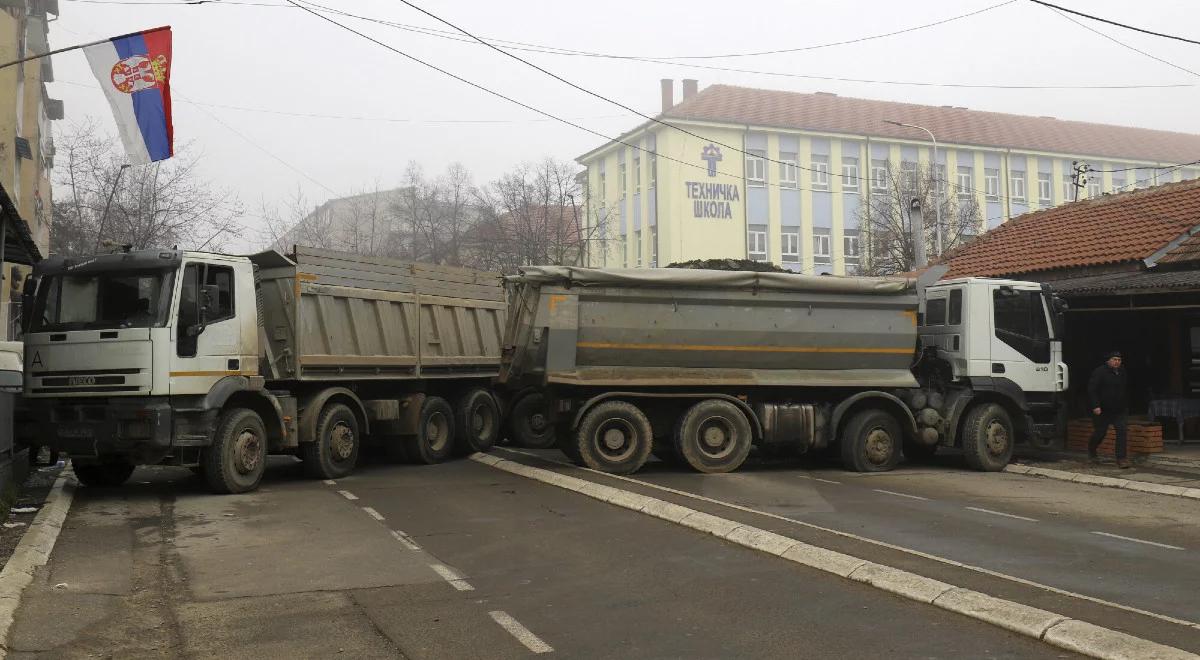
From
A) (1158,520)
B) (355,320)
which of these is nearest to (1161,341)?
(1158,520)

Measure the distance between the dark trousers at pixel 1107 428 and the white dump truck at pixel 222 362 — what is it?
392 inches

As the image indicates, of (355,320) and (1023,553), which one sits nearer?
(1023,553)

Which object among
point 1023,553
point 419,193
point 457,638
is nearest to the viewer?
point 457,638

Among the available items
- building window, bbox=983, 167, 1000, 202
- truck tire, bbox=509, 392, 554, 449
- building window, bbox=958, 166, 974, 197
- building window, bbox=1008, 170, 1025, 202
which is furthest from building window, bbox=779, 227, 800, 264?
truck tire, bbox=509, 392, 554, 449

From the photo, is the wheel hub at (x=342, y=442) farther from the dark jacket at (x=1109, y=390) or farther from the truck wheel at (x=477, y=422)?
the dark jacket at (x=1109, y=390)

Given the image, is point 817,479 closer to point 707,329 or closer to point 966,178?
point 707,329

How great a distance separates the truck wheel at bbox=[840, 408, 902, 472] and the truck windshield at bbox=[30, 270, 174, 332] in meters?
8.86

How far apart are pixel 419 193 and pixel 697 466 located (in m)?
44.5

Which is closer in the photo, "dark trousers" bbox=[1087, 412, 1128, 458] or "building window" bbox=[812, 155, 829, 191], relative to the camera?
"dark trousers" bbox=[1087, 412, 1128, 458]

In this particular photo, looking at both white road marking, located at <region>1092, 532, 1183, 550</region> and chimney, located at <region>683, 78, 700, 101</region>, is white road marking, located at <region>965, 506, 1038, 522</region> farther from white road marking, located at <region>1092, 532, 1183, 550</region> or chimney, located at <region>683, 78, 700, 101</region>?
chimney, located at <region>683, 78, 700, 101</region>

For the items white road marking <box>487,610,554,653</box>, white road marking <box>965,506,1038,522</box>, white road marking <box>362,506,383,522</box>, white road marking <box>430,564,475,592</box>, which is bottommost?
white road marking <box>965,506,1038,522</box>

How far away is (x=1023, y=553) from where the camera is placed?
784cm

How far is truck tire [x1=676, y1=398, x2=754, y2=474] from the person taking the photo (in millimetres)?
13234

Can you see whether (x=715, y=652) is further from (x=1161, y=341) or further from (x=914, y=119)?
(x=914, y=119)
